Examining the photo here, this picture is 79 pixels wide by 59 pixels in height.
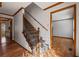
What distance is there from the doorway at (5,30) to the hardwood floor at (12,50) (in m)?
0.09

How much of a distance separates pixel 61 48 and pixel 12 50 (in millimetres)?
1013

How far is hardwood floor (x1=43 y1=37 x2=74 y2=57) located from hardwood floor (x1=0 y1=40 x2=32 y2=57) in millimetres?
440

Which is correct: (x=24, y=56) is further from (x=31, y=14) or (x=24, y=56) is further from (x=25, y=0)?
(x=25, y=0)

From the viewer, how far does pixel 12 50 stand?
6.49ft

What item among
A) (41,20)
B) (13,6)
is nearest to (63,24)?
(41,20)

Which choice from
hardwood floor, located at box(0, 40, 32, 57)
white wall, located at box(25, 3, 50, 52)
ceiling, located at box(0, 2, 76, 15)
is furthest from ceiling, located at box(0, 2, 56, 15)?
hardwood floor, located at box(0, 40, 32, 57)

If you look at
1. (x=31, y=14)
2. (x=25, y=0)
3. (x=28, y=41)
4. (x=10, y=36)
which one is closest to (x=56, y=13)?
(x=31, y=14)

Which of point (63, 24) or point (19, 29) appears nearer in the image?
point (63, 24)

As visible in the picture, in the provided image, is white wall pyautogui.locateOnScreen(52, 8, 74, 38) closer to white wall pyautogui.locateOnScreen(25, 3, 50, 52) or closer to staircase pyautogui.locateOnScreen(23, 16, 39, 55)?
white wall pyautogui.locateOnScreen(25, 3, 50, 52)

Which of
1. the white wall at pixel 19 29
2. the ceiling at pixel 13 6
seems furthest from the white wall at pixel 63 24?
the white wall at pixel 19 29

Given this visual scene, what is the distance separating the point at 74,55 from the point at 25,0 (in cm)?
149

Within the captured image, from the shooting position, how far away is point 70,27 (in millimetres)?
1899

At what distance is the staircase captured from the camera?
78.9 inches

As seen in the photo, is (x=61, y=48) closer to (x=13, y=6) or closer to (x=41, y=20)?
(x=41, y=20)
